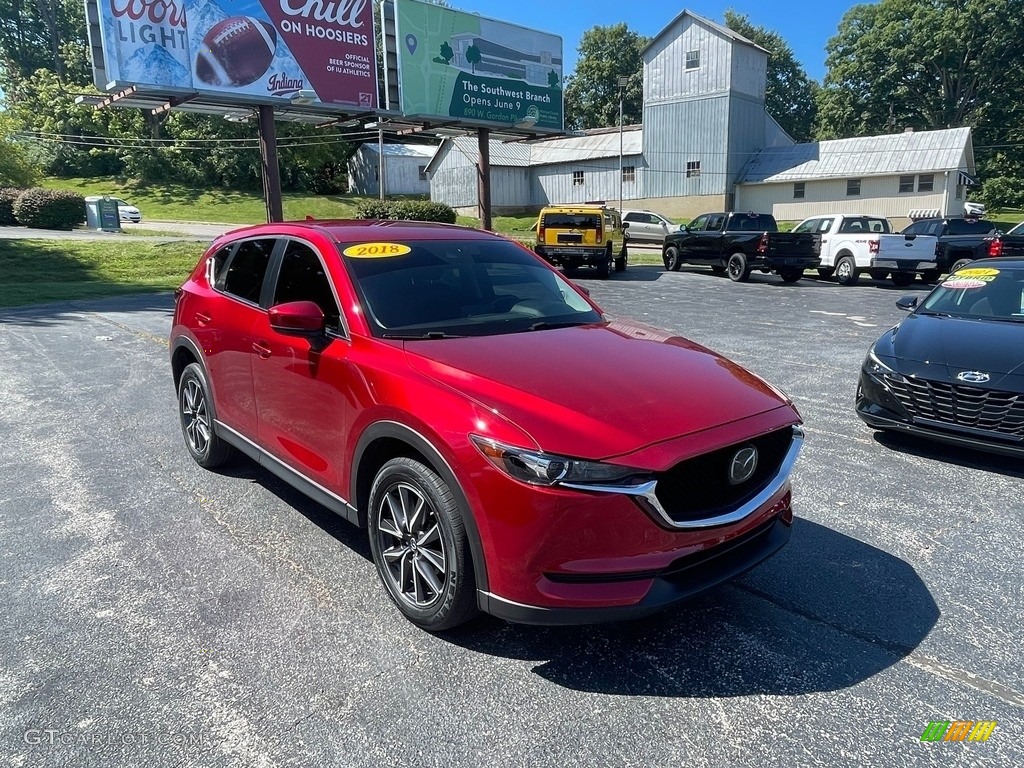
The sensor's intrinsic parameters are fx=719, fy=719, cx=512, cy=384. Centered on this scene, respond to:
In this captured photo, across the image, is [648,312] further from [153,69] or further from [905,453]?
[153,69]

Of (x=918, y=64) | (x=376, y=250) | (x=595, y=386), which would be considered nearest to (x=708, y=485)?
(x=595, y=386)

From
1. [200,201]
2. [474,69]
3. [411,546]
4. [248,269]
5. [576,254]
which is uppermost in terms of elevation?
[474,69]

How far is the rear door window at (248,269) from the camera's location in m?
4.53

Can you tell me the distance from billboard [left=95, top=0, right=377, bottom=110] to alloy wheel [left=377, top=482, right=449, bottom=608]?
54.5ft

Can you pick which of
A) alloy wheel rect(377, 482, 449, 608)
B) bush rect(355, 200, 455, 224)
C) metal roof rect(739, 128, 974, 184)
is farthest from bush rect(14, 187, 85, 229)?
alloy wheel rect(377, 482, 449, 608)

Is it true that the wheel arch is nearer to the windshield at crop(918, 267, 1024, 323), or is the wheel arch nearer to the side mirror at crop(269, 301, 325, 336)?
the side mirror at crop(269, 301, 325, 336)

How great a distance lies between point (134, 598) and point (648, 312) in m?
11.4

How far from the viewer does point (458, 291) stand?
158 inches

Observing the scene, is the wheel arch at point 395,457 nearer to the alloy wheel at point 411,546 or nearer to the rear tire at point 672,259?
the alloy wheel at point 411,546

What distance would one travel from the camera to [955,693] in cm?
279

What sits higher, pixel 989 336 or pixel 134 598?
pixel 989 336

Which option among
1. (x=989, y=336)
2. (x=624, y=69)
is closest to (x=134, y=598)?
(x=989, y=336)

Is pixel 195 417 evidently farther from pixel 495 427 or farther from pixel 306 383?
pixel 495 427

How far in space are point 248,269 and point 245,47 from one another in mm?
15725
